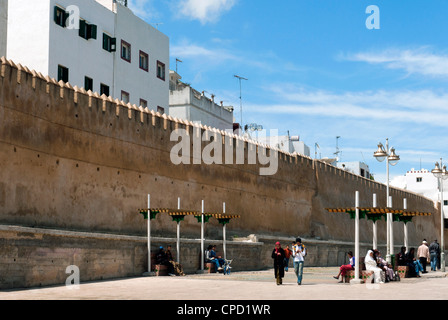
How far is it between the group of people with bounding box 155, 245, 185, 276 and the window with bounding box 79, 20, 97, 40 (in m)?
12.4

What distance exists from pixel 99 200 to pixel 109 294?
7892mm

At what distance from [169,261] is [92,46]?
13017mm

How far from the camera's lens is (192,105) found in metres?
47.0

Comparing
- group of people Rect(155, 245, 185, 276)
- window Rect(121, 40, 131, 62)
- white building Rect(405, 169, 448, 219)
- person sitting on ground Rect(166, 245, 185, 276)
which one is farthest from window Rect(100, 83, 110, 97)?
→ white building Rect(405, 169, 448, 219)

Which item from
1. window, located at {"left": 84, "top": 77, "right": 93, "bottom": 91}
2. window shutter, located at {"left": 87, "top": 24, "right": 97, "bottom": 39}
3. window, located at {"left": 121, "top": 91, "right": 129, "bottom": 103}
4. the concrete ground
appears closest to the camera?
the concrete ground

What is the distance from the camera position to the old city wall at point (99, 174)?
1897 centimetres

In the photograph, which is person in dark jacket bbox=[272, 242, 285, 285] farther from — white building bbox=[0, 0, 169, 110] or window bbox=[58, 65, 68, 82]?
window bbox=[58, 65, 68, 82]

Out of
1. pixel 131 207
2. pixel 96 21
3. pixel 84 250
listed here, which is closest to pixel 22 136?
pixel 84 250

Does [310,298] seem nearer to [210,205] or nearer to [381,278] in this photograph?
[381,278]

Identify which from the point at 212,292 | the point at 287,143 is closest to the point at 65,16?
the point at 212,292

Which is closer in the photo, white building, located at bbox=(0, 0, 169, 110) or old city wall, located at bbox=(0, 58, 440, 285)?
old city wall, located at bbox=(0, 58, 440, 285)

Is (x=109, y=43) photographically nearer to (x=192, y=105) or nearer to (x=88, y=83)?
(x=88, y=83)

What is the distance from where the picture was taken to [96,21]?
31.4m

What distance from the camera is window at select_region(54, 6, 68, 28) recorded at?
28.4m
